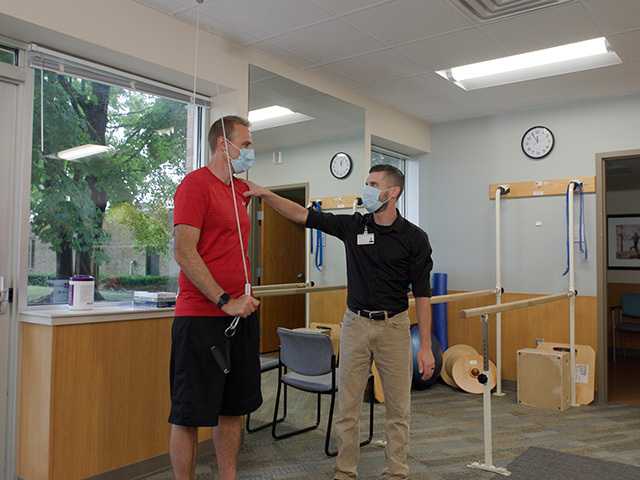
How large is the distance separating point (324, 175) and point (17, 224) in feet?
8.18

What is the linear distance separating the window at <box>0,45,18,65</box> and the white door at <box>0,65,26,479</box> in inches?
2.9

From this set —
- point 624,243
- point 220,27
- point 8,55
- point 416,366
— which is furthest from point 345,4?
point 624,243

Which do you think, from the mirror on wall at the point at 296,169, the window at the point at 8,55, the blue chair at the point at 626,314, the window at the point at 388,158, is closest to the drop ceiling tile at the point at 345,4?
the mirror on wall at the point at 296,169

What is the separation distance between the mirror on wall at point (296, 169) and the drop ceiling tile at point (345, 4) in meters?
0.81

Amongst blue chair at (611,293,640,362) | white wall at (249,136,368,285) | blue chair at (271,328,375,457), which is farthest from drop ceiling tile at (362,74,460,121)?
blue chair at (611,293,640,362)

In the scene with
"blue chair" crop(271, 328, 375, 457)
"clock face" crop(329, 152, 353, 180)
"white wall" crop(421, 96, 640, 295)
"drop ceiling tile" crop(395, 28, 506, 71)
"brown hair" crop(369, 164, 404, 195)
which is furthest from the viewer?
"white wall" crop(421, 96, 640, 295)

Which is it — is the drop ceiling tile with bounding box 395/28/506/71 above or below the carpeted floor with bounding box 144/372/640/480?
above

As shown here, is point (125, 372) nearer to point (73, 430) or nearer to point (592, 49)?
point (73, 430)

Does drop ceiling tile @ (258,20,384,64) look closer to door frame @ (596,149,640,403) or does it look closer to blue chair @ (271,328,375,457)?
blue chair @ (271,328,375,457)

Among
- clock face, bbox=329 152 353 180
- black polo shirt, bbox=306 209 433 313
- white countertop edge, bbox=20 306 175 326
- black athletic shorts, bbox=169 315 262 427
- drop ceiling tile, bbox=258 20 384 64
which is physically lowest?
black athletic shorts, bbox=169 315 262 427

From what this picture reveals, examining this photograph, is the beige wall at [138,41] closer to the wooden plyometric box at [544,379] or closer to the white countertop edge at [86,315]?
the white countertop edge at [86,315]

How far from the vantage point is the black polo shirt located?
2602 millimetres

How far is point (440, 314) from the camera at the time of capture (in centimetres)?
544

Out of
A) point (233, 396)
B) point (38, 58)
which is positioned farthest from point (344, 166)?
point (233, 396)
